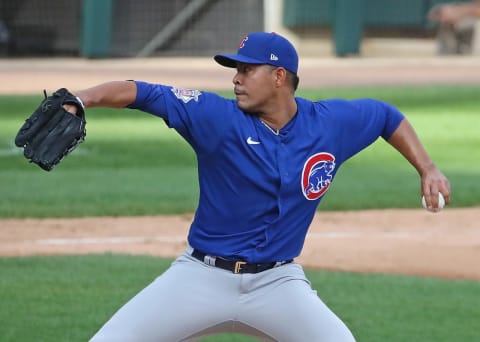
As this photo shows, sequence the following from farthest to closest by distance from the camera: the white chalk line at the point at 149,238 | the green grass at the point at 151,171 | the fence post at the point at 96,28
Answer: the fence post at the point at 96,28 → the green grass at the point at 151,171 → the white chalk line at the point at 149,238

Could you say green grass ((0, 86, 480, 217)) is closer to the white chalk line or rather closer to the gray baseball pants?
the white chalk line

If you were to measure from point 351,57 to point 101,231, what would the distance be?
1960 centimetres

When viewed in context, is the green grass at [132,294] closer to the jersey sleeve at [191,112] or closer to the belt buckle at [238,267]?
the belt buckle at [238,267]

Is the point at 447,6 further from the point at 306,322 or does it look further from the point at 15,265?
the point at 306,322

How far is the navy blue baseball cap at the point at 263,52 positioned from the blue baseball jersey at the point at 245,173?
202 millimetres

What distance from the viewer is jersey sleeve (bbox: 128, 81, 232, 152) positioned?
4871 mm

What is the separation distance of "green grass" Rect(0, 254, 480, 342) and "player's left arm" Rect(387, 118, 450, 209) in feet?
5.25

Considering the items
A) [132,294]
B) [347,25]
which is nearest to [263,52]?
[132,294]

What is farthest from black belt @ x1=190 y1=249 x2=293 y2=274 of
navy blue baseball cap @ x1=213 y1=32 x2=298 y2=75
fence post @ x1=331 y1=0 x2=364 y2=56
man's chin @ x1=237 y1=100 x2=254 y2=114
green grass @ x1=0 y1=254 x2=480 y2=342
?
fence post @ x1=331 y1=0 x2=364 y2=56

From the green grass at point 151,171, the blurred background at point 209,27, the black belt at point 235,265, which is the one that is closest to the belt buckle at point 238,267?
the black belt at point 235,265

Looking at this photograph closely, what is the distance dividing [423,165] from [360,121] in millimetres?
371

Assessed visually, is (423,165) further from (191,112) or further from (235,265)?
(191,112)

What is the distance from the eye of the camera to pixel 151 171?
13.7 m

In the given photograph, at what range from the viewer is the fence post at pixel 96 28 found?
27766 mm
